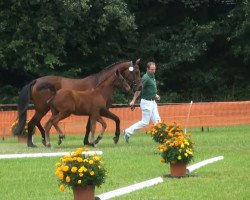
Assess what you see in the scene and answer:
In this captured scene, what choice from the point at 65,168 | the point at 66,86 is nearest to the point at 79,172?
the point at 65,168

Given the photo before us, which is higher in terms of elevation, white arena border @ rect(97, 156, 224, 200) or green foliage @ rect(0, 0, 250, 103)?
green foliage @ rect(0, 0, 250, 103)

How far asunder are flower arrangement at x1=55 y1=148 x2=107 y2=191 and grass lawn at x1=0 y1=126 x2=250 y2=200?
0.64 meters

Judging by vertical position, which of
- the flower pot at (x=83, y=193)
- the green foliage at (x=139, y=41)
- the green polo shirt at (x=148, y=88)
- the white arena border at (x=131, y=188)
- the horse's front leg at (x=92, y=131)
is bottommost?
the white arena border at (x=131, y=188)

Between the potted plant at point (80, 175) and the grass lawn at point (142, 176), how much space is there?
63 cm

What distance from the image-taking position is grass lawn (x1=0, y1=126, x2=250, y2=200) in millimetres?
9148

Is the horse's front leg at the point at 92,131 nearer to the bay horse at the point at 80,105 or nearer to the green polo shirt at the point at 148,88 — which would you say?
the bay horse at the point at 80,105

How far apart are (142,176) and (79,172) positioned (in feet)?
9.95

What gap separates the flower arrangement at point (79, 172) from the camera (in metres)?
8.25

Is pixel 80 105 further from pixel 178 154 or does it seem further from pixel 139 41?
pixel 139 41

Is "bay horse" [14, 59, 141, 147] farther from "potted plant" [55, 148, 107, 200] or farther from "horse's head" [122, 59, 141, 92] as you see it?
"potted plant" [55, 148, 107, 200]

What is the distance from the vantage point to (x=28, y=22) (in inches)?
1232

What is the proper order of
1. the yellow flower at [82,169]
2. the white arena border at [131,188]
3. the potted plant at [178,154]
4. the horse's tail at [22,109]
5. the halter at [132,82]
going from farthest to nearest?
the horse's tail at [22,109]
the halter at [132,82]
the potted plant at [178,154]
the white arena border at [131,188]
the yellow flower at [82,169]

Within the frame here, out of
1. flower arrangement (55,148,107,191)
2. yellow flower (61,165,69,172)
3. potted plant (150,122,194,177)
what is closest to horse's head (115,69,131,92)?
potted plant (150,122,194,177)

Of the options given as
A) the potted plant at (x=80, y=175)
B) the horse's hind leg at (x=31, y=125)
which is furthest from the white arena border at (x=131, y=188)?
the horse's hind leg at (x=31, y=125)
